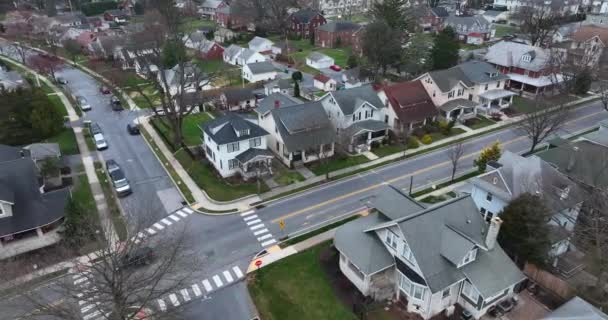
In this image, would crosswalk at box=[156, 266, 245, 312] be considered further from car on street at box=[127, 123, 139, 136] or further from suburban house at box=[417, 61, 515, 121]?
suburban house at box=[417, 61, 515, 121]

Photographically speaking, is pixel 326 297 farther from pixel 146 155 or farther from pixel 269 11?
pixel 269 11

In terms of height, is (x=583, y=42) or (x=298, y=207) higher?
(x=583, y=42)

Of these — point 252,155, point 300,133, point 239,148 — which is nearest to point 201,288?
point 252,155

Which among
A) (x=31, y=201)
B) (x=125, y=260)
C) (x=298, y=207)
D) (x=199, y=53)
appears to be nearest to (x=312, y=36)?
(x=199, y=53)

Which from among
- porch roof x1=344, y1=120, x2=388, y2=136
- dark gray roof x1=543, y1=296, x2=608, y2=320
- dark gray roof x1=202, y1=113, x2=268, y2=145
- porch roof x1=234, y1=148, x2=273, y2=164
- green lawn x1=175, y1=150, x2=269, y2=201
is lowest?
green lawn x1=175, y1=150, x2=269, y2=201

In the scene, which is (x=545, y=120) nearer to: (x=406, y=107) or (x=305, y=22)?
(x=406, y=107)

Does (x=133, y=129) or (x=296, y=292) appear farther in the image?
(x=133, y=129)

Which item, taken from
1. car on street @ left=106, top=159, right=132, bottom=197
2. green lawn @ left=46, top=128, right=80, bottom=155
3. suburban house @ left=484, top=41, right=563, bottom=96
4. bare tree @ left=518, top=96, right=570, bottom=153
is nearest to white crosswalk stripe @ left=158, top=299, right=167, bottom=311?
car on street @ left=106, top=159, right=132, bottom=197
